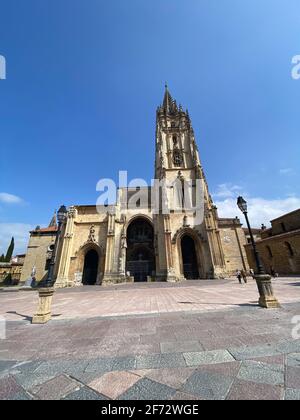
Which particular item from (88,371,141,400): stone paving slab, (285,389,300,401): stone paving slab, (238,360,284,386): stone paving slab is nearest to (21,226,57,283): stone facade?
(88,371,141,400): stone paving slab

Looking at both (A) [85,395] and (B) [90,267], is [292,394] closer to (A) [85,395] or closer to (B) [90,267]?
(A) [85,395]

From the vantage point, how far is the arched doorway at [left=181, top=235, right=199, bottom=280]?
22642mm

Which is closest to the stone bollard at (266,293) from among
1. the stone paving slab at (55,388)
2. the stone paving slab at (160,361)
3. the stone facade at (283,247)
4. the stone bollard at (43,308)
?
the stone paving slab at (160,361)

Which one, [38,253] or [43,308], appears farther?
[38,253]

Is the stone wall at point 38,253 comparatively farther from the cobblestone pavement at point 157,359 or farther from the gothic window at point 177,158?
the cobblestone pavement at point 157,359

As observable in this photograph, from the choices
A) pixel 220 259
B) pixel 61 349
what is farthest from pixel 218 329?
pixel 220 259

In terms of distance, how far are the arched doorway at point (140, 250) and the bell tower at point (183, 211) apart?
135 inches

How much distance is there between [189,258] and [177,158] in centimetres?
1592

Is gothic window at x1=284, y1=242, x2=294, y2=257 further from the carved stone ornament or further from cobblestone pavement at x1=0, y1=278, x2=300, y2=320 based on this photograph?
the carved stone ornament

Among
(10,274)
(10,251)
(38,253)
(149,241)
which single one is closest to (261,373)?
(149,241)

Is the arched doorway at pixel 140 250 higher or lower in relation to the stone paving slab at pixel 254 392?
higher

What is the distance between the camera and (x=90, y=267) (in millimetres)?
24172

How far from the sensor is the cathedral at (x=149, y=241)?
2120cm
